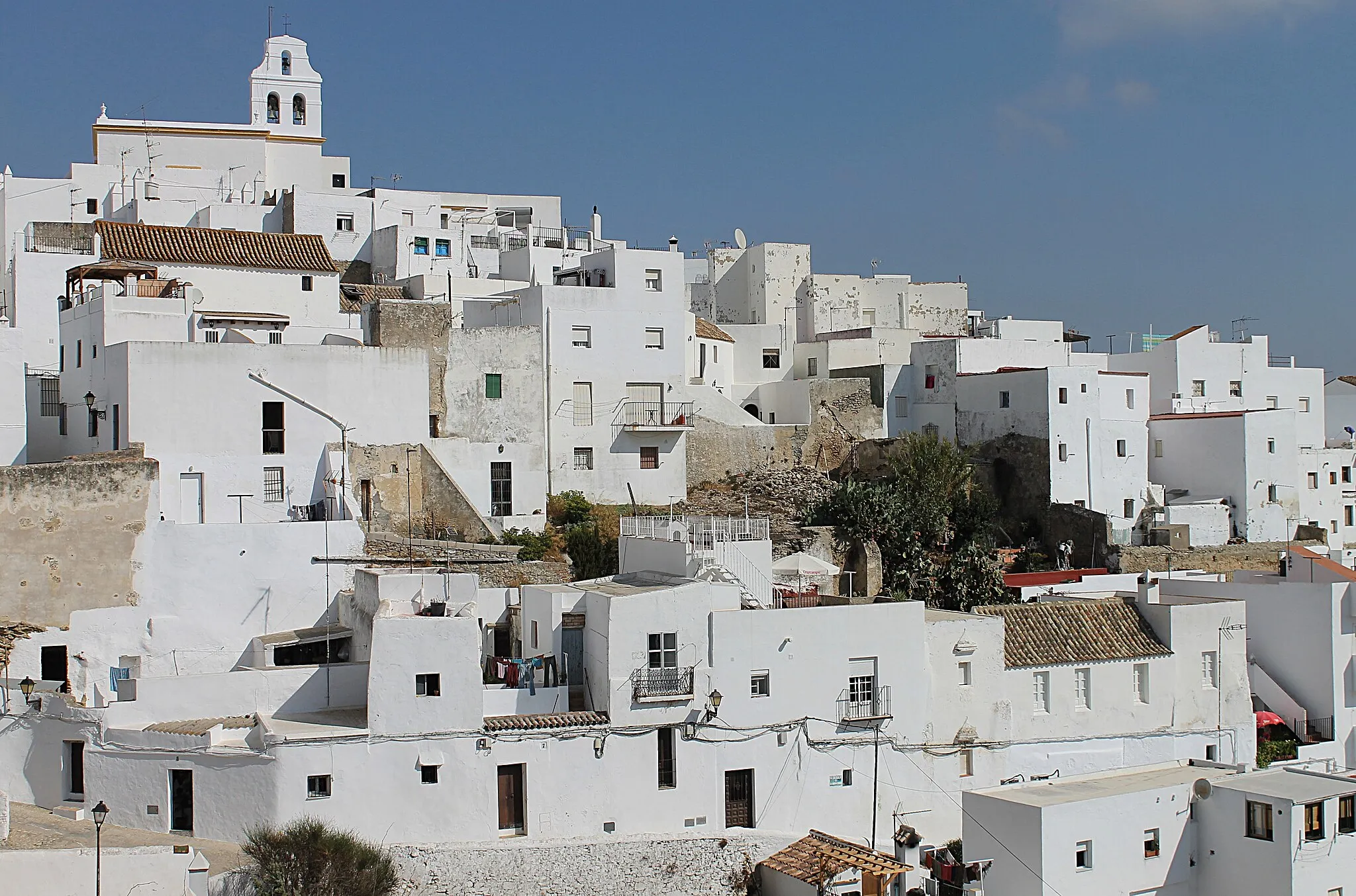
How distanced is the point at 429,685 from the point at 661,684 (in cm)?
365

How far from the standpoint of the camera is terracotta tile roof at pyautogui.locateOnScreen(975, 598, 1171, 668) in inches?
1067

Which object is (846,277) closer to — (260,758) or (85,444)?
(85,444)

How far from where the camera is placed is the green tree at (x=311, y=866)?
2038 centimetres

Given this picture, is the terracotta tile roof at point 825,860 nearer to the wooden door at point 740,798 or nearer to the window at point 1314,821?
the wooden door at point 740,798

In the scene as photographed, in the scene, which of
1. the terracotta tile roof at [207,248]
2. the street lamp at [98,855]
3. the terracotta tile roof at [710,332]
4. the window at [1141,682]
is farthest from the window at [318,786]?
the terracotta tile roof at [710,332]

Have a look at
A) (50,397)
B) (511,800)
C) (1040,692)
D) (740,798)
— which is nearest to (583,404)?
(50,397)

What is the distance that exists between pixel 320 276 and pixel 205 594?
42.0ft

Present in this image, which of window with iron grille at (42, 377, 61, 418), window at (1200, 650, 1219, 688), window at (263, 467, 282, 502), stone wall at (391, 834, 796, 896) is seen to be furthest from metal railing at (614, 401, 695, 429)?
stone wall at (391, 834, 796, 896)

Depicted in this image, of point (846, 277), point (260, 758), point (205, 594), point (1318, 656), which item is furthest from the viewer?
point (846, 277)

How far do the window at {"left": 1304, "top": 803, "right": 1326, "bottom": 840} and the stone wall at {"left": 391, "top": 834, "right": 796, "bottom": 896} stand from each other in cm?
809

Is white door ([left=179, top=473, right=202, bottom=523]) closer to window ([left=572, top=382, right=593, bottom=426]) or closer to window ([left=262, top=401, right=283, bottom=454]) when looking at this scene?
window ([left=262, top=401, right=283, bottom=454])

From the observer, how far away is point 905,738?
2533 cm

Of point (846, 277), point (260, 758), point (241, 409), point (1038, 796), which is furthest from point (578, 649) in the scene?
point (846, 277)

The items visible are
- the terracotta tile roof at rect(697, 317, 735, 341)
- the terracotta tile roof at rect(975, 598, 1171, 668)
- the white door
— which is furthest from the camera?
the terracotta tile roof at rect(697, 317, 735, 341)
